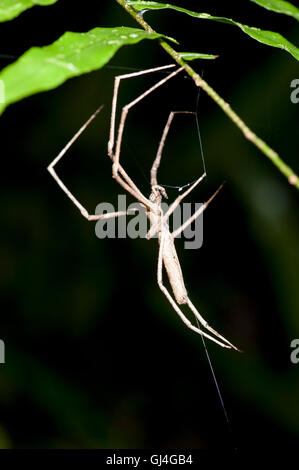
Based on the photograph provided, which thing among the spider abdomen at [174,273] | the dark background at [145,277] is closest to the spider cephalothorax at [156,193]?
the spider abdomen at [174,273]

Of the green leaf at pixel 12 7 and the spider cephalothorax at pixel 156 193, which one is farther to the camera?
the spider cephalothorax at pixel 156 193

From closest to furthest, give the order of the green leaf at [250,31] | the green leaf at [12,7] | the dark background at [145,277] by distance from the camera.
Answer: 1. the green leaf at [12,7]
2. the green leaf at [250,31]
3. the dark background at [145,277]

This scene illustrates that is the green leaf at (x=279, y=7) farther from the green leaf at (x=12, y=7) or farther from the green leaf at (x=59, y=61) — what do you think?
the green leaf at (x=12, y=7)

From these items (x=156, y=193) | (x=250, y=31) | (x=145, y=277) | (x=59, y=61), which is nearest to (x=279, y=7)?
(x=250, y=31)

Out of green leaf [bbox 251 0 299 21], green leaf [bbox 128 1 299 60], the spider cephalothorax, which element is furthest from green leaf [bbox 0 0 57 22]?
the spider cephalothorax

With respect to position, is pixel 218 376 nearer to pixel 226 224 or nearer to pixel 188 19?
pixel 226 224

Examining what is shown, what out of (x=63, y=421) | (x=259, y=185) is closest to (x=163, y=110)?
(x=259, y=185)

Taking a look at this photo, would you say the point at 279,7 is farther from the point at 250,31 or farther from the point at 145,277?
the point at 145,277

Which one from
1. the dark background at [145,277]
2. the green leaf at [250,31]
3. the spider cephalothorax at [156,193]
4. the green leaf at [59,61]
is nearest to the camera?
the green leaf at [59,61]
